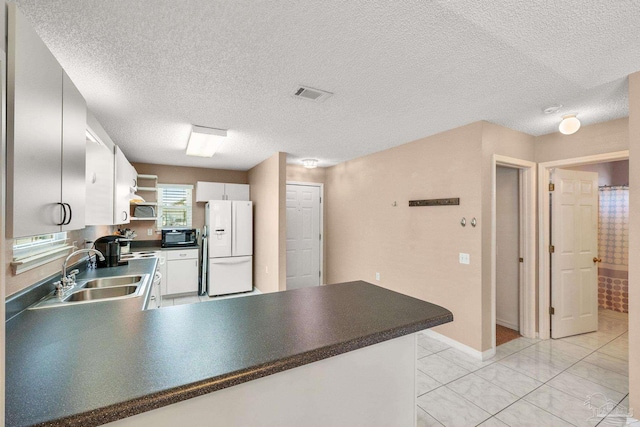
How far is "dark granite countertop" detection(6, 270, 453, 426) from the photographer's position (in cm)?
72

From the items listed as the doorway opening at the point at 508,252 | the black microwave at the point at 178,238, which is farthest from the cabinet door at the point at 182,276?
the doorway opening at the point at 508,252

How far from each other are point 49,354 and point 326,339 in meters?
0.97

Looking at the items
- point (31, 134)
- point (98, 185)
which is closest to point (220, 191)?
point (98, 185)

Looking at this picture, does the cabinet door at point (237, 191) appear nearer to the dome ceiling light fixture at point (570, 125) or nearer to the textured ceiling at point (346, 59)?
the textured ceiling at point (346, 59)

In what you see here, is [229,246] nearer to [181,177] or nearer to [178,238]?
[178,238]

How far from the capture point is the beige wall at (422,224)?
2.87 m

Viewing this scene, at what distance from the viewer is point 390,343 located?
4.09 feet

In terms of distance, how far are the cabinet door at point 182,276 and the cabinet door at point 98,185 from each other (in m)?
2.71

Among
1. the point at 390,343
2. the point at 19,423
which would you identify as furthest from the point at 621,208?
the point at 19,423

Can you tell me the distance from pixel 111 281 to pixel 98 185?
0.85 m

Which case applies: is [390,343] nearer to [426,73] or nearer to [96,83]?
[426,73]

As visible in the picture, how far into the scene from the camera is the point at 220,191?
539cm

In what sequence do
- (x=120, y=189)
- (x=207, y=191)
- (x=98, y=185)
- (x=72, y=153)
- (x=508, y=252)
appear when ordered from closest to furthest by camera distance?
(x=72, y=153)
(x=98, y=185)
(x=120, y=189)
(x=508, y=252)
(x=207, y=191)

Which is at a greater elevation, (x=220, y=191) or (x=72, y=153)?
(x=220, y=191)
